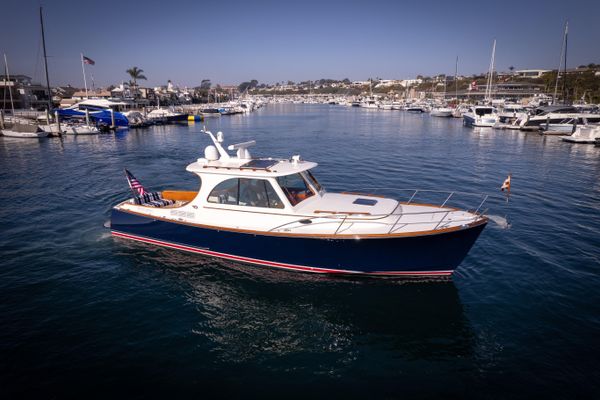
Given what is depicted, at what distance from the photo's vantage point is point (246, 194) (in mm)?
10766

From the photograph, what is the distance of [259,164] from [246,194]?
50.7 inches

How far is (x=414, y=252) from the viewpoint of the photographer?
9500 mm

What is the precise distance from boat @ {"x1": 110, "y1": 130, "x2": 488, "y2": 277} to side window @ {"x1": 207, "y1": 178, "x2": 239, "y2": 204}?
1.2 inches

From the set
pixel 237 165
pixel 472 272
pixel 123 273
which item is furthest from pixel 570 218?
pixel 123 273

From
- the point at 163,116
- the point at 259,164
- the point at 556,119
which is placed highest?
the point at 556,119

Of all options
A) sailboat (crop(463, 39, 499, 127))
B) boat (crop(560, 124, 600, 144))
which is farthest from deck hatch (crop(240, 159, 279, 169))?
sailboat (crop(463, 39, 499, 127))

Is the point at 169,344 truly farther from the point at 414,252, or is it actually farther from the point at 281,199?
the point at 414,252

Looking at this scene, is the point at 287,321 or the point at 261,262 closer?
the point at 287,321

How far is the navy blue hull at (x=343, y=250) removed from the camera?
A: 9.30 m

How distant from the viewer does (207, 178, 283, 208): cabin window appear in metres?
10.5

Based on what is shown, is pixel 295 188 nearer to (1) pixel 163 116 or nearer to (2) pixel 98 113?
(2) pixel 98 113

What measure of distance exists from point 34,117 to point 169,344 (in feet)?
201

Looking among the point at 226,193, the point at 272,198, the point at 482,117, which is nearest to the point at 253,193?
the point at 272,198

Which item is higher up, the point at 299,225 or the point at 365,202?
the point at 365,202
